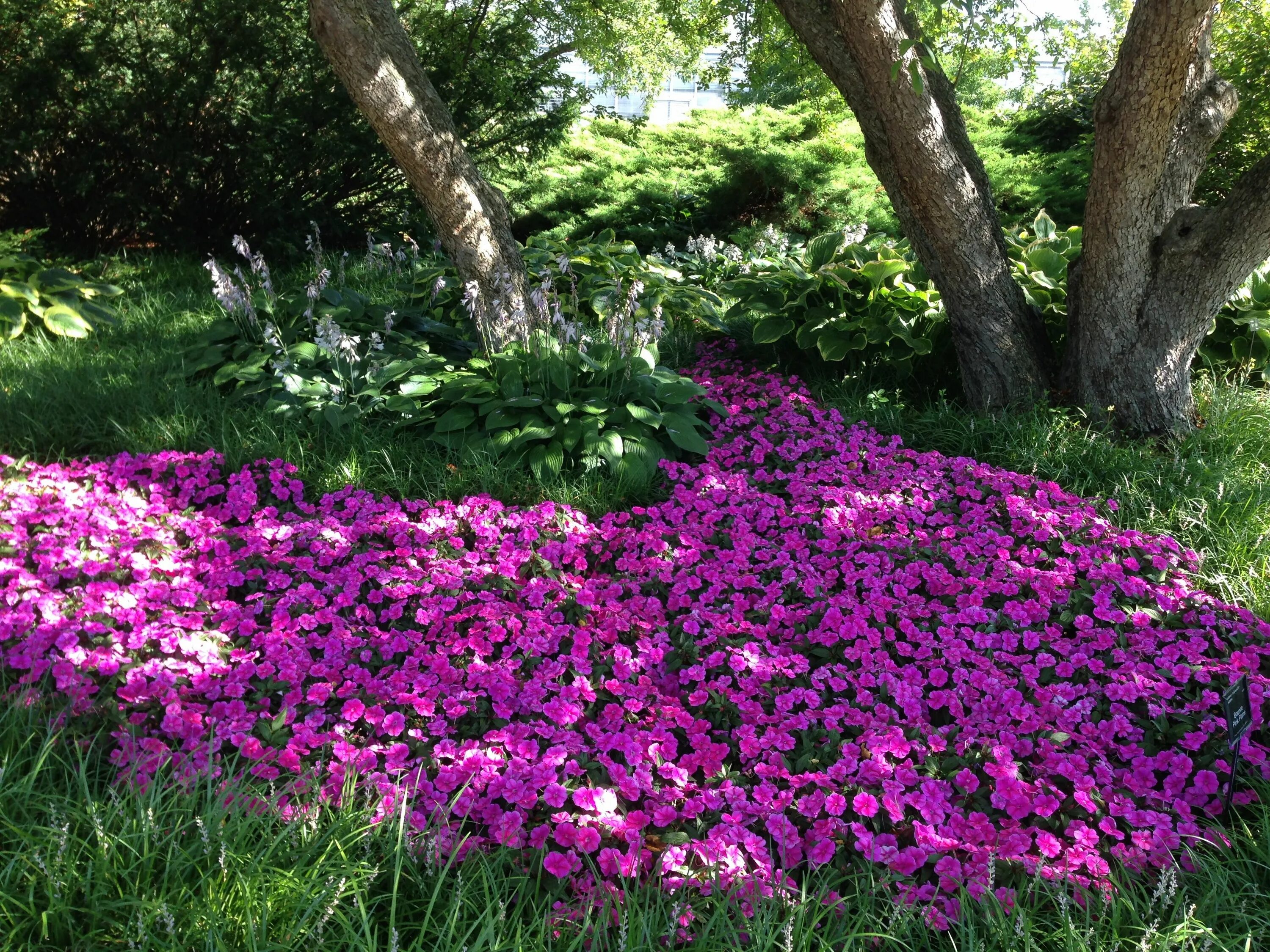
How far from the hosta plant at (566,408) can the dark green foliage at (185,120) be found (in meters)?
3.90

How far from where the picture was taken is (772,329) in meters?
5.17

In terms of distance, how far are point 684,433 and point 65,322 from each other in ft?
12.5

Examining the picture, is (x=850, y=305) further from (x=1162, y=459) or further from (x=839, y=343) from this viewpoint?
(x=1162, y=459)

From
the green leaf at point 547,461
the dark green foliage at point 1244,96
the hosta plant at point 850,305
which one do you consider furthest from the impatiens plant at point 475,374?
the dark green foliage at point 1244,96

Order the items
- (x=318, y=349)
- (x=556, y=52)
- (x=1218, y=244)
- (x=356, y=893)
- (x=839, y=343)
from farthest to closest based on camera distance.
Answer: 1. (x=556, y=52)
2. (x=839, y=343)
3. (x=318, y=349)
4. (x=1218, y=244)
5. (x=356, y=893)

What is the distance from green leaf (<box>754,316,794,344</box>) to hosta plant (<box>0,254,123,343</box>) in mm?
3919

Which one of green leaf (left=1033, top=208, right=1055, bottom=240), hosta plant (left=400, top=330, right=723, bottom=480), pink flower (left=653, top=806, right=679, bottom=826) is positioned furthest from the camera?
green leaf (left=1033, top=208, right=1055, bottom=240)

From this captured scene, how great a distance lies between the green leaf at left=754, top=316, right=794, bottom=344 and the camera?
16.8ft

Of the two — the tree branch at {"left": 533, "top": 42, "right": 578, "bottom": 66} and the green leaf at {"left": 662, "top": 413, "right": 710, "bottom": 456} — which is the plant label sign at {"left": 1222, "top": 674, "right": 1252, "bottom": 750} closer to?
the green leaf at {"left": 662, "top": 413, "right": 710, "bottom": 456}

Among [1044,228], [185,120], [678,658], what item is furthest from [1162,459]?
[185,120]

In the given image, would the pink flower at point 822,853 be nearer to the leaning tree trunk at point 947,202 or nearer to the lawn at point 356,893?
the lawn at point 356,893

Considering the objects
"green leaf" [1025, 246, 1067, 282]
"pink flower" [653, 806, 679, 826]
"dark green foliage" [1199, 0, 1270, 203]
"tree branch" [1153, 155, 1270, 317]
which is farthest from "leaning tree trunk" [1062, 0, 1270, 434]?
"dark green foliage" [1199, 0, 1270, 203]

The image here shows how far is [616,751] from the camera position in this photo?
8.47 feet

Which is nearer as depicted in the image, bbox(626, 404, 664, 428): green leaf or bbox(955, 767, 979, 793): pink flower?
bbox(955, 767, 979, 793): pink flower
